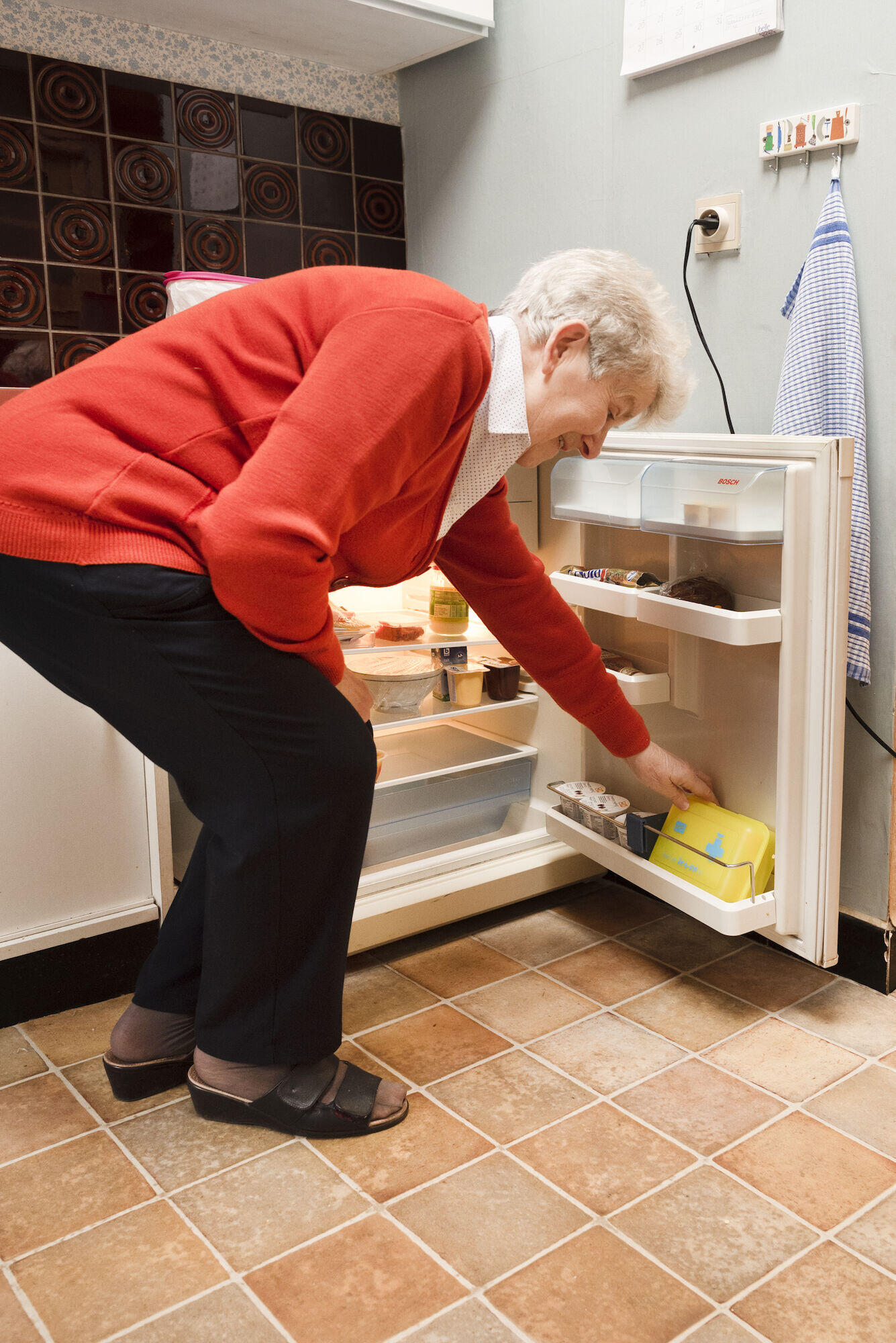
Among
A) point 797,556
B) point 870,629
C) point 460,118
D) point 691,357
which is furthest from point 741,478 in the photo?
point 460,118

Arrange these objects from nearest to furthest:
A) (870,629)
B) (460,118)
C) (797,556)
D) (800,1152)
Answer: (800,1152)
(797,556)
(870,629)
(460,118)

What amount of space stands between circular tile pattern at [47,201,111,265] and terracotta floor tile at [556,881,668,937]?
1662 millimetres

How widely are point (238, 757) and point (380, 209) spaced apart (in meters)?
1.88

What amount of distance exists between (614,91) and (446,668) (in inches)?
46.9

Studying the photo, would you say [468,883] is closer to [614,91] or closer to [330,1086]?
[330,1086]

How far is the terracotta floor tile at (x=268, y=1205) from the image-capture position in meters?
1.21

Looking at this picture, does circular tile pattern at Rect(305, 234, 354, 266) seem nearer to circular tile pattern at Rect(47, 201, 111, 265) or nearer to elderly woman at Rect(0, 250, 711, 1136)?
circular tile pattern at Rect(47, 201, 111, 265)

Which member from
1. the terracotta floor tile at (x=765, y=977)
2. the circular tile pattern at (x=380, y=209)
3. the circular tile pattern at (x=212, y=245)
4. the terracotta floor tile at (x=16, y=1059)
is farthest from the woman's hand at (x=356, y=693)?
the circular tile pattern at (x=380, y=209)

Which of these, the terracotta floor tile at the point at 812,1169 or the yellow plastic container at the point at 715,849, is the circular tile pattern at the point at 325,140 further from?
the terracotta floor tile at the point at 812,1169

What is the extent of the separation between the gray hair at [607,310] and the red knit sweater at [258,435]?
109mm

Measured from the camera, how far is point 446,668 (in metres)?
2.12

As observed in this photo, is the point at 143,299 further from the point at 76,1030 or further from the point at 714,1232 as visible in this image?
the point at 714,1232

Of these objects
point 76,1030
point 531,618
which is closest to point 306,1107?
point 76,1030

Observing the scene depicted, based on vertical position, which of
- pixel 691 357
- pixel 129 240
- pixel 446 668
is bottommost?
pixel 446 668
